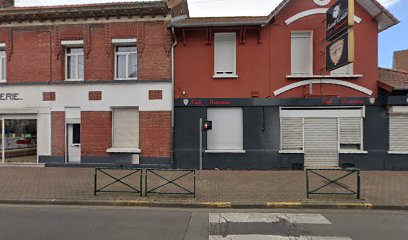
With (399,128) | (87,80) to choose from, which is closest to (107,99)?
(87,80)

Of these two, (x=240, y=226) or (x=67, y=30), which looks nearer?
(x=240, y=226)

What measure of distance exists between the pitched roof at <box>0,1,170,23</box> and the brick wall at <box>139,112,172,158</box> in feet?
13.6

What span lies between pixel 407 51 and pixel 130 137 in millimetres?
35644

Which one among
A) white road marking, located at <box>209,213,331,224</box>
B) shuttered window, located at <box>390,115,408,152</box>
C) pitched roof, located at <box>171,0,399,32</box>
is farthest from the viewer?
shuttered window, located at <box>390,115,408,152</box>

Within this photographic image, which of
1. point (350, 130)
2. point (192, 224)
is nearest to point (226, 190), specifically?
point (192, 224)

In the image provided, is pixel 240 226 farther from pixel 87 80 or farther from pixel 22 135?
pixel 22 135

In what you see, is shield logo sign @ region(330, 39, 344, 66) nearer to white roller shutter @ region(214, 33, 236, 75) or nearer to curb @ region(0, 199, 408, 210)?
white roller shutter @ region(214, 33, 236, 75)

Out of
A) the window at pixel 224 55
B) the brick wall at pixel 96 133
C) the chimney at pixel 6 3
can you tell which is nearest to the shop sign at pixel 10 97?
the brick wall at pixel 96 133

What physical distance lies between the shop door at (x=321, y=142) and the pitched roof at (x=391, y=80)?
7.19ft

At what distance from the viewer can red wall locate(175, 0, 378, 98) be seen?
12.3m

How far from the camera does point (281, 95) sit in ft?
40.7

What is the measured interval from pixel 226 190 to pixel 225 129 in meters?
4.24

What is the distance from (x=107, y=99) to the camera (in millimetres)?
12656

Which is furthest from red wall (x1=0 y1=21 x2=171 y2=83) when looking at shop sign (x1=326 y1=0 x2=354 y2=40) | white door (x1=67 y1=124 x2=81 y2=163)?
shop sign (x1=326 y1=0 x2=354 y2=40)
